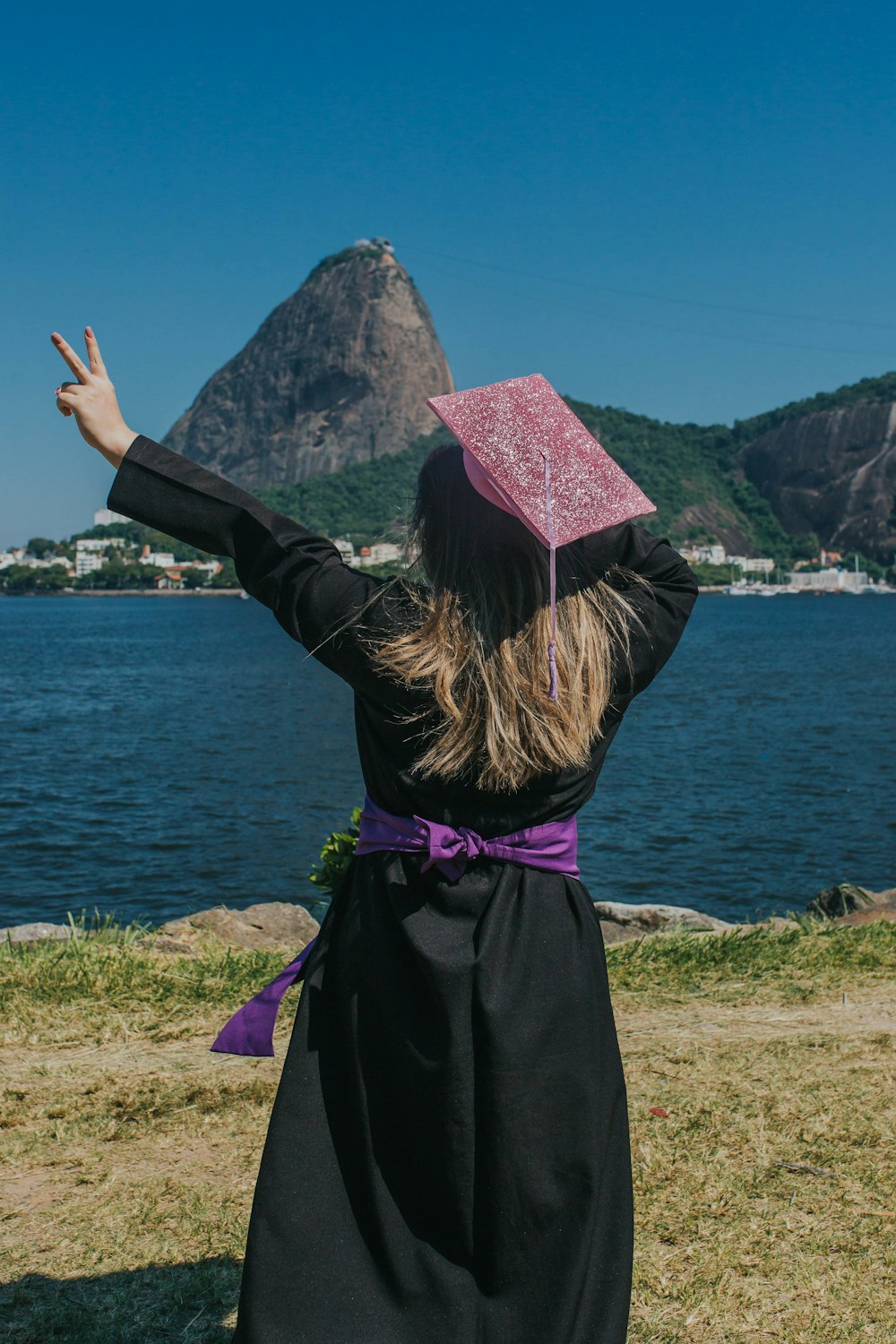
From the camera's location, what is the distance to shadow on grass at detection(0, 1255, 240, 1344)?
283cm

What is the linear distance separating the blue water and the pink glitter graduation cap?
1201 cm

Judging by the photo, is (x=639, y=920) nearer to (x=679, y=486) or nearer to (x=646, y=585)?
(x=646, y=585)

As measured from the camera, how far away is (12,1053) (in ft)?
15.1

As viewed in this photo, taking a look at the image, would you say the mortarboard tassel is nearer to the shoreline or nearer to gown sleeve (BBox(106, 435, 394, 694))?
gown sleeve (BBox(106, 435, 394, 694))

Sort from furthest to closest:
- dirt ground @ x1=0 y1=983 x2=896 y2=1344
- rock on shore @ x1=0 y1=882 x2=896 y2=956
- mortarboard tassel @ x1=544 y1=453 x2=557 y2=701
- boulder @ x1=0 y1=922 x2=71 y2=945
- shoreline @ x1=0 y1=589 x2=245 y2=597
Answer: shoreline @ x1=0 y1=589 x2=245 y2=597 → boulder @ x1=0 y1=922 x2=71 y2=945 → rock on shore @ x1=0 y1=882 x2=896 y2=956 → dirt ground @ x1=0 y1=983 x2=896 y2=1344 → mortarboard tassel @ x1=544 y1=453 x2=557 y2=701

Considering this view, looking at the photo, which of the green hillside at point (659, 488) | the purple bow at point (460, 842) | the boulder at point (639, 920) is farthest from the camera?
the green hillside at point (659, 488)

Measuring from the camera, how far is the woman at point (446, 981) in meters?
1.95

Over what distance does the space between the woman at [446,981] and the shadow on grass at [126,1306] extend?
44.0 inches

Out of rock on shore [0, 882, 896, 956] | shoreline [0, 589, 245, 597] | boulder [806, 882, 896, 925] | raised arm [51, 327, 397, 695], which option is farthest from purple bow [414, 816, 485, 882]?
shoreline [0, 589, 245, 597]

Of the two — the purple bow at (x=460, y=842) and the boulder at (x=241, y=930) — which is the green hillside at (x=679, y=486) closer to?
the boulder at (x=241, y=930)

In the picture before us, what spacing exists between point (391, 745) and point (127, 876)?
1462cm

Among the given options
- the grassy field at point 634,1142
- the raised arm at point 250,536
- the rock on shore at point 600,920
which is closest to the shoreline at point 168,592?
the rock on shore at point 600,920

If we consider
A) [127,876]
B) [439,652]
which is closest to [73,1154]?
[439,652]

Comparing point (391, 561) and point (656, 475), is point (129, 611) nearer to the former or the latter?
point (656, 475)
